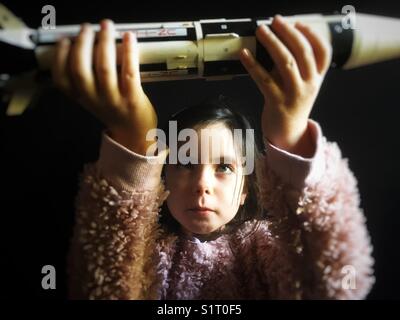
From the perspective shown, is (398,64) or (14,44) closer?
(14,44)

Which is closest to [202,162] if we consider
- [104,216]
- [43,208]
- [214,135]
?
[214,135]

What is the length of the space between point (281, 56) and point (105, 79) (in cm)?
24

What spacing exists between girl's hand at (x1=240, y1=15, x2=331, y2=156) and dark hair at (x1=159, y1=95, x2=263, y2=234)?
3.6 inches

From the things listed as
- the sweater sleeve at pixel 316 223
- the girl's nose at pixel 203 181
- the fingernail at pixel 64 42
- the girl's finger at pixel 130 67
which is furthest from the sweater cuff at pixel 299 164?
the fingernail at pixel 64 42

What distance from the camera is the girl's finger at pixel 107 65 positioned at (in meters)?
0.57

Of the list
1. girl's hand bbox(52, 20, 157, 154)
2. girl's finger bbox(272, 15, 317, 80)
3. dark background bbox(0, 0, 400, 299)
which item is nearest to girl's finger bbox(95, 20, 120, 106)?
girl's hand bbox(52, 20, 157, 154)

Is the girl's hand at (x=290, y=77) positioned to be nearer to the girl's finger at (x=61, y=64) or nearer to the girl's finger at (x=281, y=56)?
the girl's finger at (x=281, y=56)

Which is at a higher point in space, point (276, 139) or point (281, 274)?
point (276, 139)

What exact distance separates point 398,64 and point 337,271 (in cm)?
36

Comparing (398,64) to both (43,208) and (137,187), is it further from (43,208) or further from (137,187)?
(43,208)

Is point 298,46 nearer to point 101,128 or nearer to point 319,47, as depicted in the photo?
point 319,47

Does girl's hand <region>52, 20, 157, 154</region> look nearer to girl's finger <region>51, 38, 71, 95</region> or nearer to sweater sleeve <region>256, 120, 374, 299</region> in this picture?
girl's finger <region>51, 38, 71, 95</region>

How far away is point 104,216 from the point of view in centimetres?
62

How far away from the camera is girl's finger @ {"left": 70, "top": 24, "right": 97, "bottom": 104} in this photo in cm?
57
